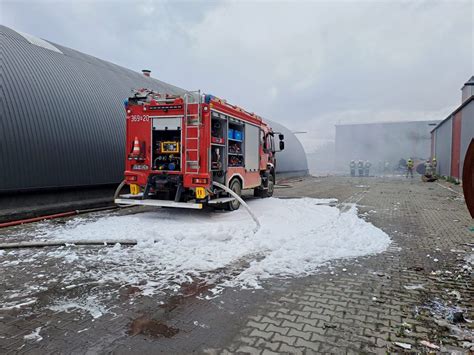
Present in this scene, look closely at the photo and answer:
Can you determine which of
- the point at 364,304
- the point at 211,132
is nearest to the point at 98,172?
the point at 211,132

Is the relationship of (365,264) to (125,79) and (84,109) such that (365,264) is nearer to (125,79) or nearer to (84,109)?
(84,109)

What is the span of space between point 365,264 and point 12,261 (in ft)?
18.6

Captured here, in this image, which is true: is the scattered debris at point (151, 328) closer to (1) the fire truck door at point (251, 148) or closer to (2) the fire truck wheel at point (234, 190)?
(2) the fire truck wheel at point (234, 190)

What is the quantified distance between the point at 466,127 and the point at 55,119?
2511 cm

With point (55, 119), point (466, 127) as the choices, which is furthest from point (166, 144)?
point (466, 127)

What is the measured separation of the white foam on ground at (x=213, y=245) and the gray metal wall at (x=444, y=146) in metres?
24.6

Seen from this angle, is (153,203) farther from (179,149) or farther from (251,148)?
(251,148)

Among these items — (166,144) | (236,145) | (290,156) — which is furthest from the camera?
(290,156)

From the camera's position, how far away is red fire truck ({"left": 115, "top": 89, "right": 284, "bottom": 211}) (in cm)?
883

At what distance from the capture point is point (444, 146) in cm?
3175

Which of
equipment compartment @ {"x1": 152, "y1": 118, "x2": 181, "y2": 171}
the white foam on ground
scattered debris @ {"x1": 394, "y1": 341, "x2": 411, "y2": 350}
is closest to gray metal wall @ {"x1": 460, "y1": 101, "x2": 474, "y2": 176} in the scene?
the white foam on ground

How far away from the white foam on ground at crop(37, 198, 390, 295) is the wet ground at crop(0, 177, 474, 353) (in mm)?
202

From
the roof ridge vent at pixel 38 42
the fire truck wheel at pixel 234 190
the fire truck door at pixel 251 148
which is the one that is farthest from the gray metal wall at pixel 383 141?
the roof ridge vent at pixel 38 42

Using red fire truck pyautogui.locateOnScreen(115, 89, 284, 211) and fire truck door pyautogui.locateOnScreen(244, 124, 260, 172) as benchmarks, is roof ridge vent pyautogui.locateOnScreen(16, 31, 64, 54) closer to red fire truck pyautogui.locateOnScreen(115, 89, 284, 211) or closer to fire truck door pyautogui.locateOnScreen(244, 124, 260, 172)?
red fire truck pyautogui.locateOnScreen(115, 89, 284, 211)
